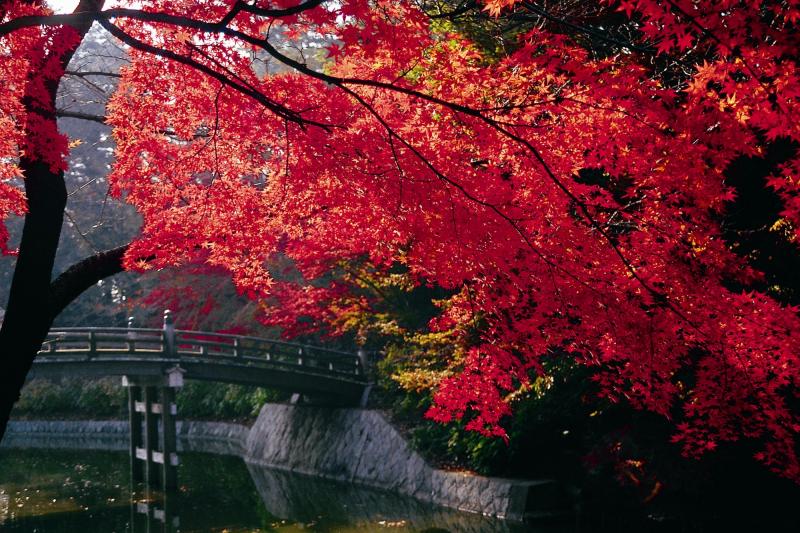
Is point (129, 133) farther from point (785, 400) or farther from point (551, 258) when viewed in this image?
point (785, 400)

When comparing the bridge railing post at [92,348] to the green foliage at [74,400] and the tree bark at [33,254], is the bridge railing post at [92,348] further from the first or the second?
the green foliage at [74,400]

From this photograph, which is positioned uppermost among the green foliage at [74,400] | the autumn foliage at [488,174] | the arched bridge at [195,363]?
the autumn foliage at [488,174]

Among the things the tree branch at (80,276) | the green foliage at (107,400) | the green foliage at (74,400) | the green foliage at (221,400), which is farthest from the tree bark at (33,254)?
the green foliage at (74,400)

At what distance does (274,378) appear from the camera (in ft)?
61.7

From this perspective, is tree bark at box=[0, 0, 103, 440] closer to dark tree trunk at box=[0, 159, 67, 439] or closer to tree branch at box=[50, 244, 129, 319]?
dark tree trunk at box=[0, 159, 67, 439]

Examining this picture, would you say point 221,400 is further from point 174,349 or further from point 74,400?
A: point 174,349

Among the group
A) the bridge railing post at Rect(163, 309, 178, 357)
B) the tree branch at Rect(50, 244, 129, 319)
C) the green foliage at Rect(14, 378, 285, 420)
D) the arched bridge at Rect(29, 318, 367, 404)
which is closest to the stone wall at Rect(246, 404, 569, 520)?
the arched bridge at Rect(29, 318, 367, 404)

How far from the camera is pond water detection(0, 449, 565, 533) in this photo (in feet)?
43.8

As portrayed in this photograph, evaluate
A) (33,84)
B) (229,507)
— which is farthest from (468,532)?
(33,84)

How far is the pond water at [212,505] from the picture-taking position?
1335 centimetres

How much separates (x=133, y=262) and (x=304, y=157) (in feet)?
6.01

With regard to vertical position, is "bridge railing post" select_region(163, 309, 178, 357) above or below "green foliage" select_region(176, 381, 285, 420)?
above

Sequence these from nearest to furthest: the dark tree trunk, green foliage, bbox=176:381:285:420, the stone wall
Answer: the dark tree trunk → the stone wall → green foliage, bbox=176:381:285:420

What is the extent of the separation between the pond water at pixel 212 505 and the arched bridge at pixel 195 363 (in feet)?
7.01
